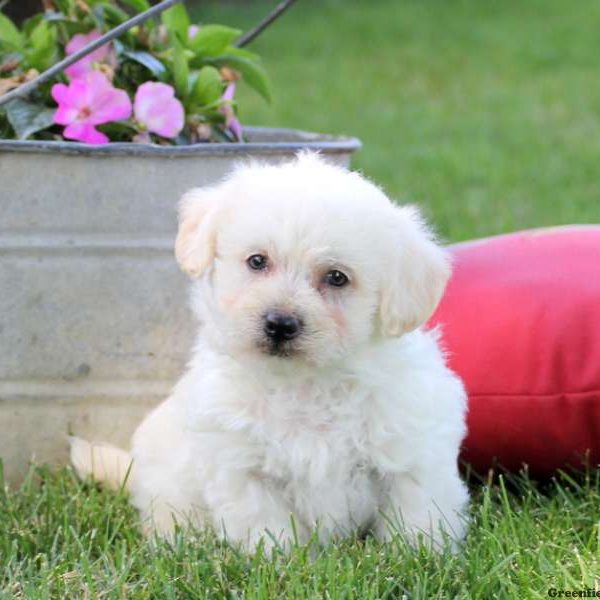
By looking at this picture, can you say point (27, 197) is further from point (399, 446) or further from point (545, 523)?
point (545, 523)

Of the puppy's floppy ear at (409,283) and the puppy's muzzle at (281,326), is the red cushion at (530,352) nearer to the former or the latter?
the puppy's floppy ear at (409,283)

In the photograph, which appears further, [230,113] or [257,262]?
[230,113]

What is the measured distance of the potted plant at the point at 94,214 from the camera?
2852 millimetres

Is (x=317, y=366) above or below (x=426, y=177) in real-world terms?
above

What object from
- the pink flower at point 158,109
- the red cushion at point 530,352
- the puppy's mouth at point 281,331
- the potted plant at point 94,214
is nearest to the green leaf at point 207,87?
the potted plant at point 94,214

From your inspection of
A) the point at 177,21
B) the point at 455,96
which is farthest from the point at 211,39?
the point at 455,96

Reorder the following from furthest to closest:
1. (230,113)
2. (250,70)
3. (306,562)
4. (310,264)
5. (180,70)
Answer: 1. (250,70)
2. (230,113)
3. (180,70)
4. (310,264)
5. (306,562)

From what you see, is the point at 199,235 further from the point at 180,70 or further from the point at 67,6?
the point at 67,6

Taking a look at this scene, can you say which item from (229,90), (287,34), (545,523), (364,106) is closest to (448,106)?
(364,106)

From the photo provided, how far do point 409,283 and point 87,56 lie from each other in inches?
43.1

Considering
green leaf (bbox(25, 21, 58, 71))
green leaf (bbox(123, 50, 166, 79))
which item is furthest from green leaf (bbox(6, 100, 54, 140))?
green leaf (bbox(123, 50, 166, 79))

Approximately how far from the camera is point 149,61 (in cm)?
310

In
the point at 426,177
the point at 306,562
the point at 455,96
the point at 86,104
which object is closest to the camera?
the point at 306,562

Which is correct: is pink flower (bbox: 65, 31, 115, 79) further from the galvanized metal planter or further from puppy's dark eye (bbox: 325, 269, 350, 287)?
puppy's dark eye (bbox: 325, 269, 350, 287)
